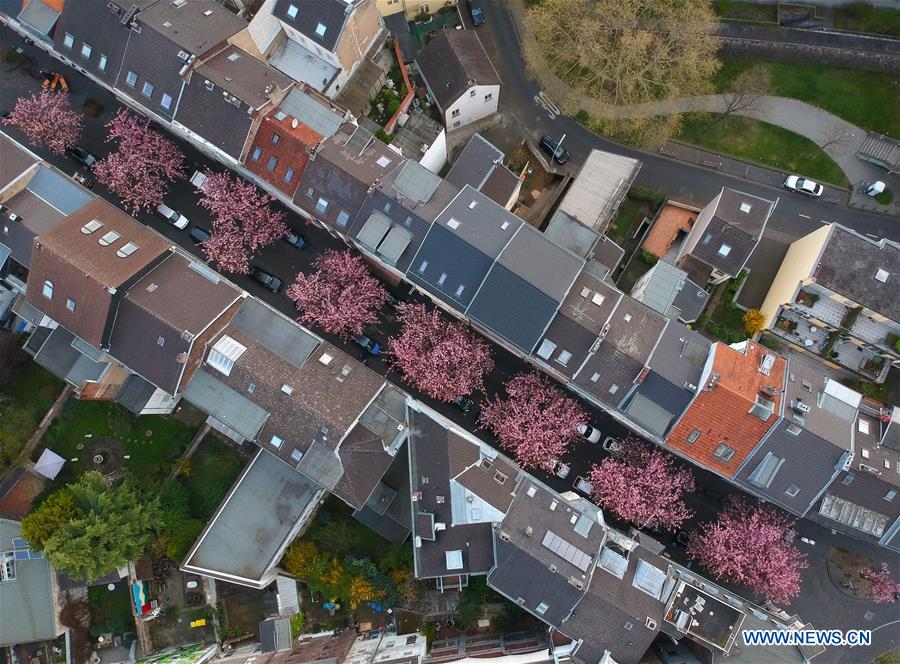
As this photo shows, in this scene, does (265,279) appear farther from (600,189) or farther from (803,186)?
(803,186)

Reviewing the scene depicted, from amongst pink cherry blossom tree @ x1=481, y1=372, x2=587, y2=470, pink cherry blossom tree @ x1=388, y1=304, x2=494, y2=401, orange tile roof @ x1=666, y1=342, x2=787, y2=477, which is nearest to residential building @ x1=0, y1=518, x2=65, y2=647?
pink cherry blossom tree @ x1=388, y1=304, x2=494, y2=401

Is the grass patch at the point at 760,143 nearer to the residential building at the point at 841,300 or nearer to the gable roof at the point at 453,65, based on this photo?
the residential building at the point at 841,300

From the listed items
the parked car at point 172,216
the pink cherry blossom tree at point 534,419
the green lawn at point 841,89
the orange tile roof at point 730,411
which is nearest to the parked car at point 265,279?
the parked car at point 172,216

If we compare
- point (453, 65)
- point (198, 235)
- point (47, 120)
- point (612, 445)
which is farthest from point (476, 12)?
point (612, 445)

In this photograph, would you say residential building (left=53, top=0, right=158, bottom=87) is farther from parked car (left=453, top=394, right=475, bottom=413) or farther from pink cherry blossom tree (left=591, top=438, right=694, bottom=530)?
pink cherry blossom tree (left=591, top=438, right=694, bottom=530)

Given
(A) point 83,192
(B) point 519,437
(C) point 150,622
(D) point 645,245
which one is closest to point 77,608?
(C) point 150,622

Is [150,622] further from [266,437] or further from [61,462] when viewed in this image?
[266,437]
